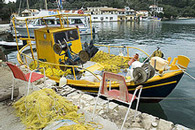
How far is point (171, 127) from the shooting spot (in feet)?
10.5

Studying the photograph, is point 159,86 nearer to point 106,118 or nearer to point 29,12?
point 106,118

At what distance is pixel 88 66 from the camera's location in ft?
23.0

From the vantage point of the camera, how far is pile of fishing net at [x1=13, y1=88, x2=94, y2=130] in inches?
118

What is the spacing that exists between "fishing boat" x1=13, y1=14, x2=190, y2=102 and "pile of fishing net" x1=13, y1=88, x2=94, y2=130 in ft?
5.99

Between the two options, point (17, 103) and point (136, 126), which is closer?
point (136, 126)

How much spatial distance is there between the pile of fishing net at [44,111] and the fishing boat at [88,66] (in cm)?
183

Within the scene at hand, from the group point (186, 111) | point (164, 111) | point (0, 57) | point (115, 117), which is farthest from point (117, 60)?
point (0, 57)

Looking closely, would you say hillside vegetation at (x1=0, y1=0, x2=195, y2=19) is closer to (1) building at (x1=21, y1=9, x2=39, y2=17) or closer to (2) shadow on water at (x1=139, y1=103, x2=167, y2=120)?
(1) building at (x1=21, y1=9, x2=39, y2=17)

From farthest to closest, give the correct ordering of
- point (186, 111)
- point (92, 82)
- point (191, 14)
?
point (191, 14), point (186, 111), point (92, 82)

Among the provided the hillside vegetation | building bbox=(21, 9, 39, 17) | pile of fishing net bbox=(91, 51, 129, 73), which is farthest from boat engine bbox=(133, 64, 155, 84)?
the hillside vegetation

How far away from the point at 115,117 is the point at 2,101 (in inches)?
124

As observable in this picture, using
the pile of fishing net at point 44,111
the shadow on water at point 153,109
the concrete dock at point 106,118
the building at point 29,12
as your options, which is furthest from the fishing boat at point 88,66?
the building at point 29,12

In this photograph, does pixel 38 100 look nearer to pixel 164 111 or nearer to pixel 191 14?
pixel 164 111

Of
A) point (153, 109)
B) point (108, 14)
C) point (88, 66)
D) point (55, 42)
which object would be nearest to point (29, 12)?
point (55, 42)
